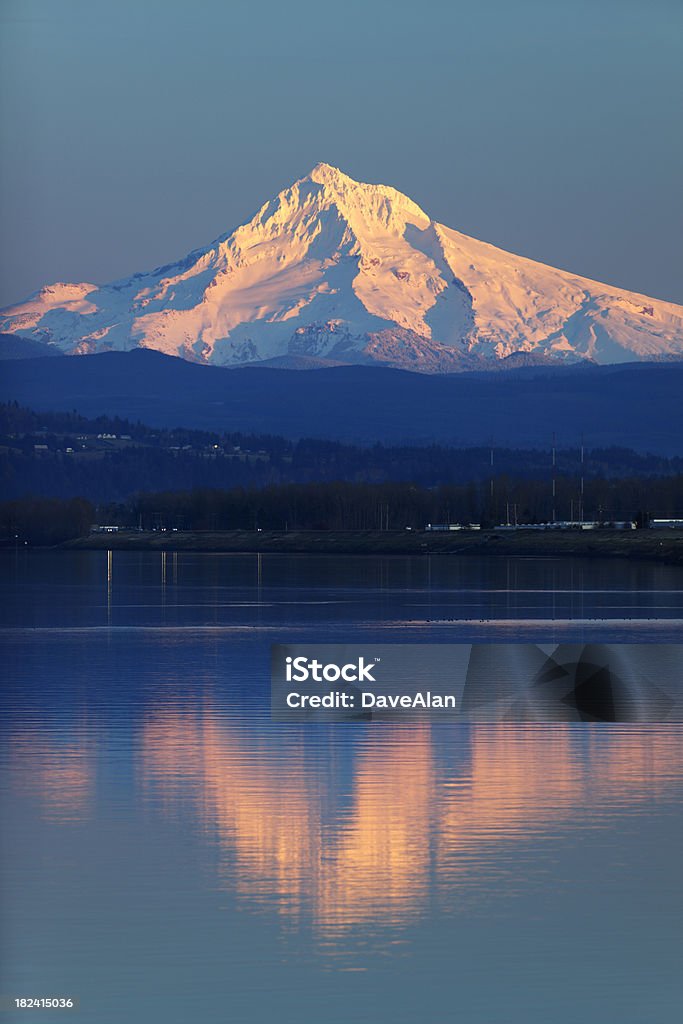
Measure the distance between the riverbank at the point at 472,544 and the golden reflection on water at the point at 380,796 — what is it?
9835 cm

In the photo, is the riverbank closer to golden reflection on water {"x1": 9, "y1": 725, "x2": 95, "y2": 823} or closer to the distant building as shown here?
the distant building

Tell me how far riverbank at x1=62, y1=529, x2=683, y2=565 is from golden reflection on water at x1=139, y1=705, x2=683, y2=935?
9835cm

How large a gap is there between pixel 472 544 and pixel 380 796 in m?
145

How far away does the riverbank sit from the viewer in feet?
481

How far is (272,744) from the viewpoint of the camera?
26141mm

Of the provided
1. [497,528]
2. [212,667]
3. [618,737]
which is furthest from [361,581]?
[497,528]

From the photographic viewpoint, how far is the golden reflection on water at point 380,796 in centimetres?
1759

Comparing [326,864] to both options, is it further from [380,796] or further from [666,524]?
[666,524]

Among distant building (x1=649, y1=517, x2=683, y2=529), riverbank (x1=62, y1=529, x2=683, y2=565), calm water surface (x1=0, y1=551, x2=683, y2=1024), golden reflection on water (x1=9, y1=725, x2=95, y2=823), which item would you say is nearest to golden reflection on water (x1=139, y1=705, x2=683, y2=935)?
calm water surface (x1=0, y1=551, x2=683, y2=1024)

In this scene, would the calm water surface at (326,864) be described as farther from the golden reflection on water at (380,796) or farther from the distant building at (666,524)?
the distant building at (666,524)

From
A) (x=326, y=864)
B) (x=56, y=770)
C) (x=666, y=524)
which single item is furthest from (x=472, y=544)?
(x=326, y=864)

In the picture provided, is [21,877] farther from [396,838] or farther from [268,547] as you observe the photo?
[268,547]

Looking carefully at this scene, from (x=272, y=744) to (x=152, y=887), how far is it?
8.62 metres

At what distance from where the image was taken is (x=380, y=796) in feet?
71.9
